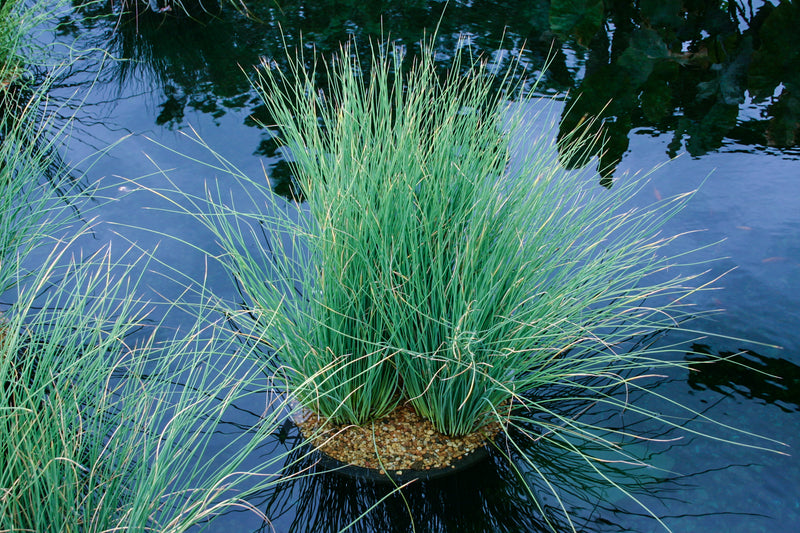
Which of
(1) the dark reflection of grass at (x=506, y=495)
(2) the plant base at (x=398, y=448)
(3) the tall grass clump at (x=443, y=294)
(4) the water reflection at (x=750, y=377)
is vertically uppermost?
(3) the tall grass clump at (x=443, y=294)

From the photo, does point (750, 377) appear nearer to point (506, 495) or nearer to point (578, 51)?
point (506, 495)

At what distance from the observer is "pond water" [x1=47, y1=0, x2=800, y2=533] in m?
1.63

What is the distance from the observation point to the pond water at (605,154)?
163 cm

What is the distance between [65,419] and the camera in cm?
132

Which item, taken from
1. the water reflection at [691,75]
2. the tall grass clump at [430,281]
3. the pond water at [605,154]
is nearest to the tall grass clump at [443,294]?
the tall grass clump at [430,281]

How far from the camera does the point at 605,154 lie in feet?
9.39

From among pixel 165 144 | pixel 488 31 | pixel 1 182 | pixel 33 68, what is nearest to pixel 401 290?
pixel 1 182

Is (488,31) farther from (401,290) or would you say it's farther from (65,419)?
(65,419)

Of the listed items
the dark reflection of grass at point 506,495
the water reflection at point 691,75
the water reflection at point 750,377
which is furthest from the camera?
the water reflection at point 691,75

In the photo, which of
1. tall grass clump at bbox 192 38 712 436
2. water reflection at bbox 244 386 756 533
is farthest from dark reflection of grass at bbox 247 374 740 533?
tall grass clump at bbox 192 38 712 436

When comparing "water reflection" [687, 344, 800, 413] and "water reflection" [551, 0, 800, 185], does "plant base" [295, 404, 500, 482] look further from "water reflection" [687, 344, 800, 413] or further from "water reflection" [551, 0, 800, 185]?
"water reflection" [551, 0, 800, 185]

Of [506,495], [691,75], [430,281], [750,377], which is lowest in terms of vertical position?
[506,495]

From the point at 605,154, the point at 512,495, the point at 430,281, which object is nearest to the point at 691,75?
the point at 605,154

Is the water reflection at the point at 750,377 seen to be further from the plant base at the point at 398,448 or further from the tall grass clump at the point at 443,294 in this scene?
the plant base at the point at 398,448
